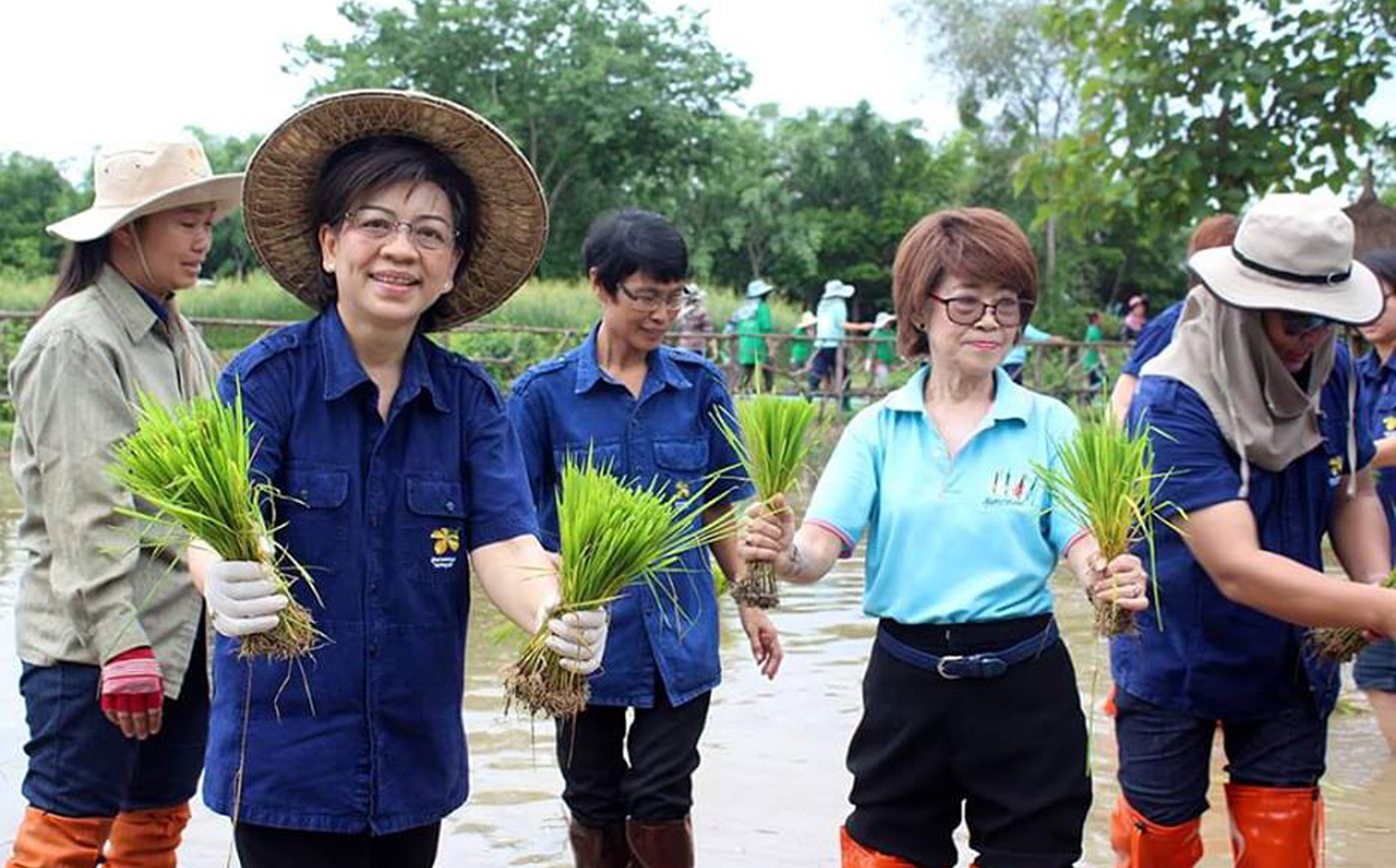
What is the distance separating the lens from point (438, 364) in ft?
9.62

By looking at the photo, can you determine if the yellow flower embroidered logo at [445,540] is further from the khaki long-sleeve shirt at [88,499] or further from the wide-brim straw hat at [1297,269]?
the wide-brim straw hat at [1297,269]

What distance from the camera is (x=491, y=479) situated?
294cm

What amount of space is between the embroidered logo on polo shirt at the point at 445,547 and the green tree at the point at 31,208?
36.8m

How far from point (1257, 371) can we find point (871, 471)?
2.88ft

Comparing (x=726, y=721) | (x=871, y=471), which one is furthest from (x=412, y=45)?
(x=871, y=471)

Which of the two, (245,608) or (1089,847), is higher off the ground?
(245,608)

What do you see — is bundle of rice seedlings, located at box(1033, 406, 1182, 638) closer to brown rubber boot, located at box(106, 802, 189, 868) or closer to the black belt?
the black belt

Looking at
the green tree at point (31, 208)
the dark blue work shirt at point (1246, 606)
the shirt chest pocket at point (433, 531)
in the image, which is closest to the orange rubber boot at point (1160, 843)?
the dark blue work shirt at point (1246, 606)

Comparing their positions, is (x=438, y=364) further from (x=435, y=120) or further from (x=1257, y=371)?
(x=1257, y=371)

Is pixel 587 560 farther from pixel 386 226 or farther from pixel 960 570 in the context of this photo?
pixel 960 570

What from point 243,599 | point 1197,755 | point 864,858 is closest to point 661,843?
point 864,858

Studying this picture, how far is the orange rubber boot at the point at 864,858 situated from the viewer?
3.31 m

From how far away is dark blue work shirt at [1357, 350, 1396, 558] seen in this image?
5543 millimetres

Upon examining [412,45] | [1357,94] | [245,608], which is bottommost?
[245,608]
